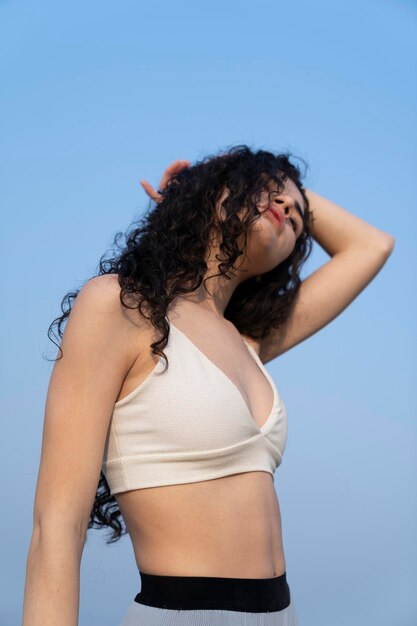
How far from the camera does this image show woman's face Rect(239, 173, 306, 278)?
77.6 inches

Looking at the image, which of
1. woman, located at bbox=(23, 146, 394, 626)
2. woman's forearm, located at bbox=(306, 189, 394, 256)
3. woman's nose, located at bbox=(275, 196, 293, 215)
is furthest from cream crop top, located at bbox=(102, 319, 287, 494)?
woman's forearm, located at bbox=(306, 189, 394, 256)

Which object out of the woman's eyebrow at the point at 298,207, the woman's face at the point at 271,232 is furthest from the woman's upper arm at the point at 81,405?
the woman's eyebrow at the point at 298,207

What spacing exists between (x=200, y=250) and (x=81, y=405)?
63 centimetres

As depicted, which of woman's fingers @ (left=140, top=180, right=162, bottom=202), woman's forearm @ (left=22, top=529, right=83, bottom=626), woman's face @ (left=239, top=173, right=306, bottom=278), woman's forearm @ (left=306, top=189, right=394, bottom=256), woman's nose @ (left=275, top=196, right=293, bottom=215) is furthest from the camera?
woman's forearm @ (left=306, top=189, right=394, bottom=256)

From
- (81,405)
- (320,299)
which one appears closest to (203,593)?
(81,405)

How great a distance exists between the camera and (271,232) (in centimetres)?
199

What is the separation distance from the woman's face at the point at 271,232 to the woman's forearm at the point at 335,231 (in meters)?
0.27

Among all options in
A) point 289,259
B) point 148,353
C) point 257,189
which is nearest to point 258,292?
point 289,259

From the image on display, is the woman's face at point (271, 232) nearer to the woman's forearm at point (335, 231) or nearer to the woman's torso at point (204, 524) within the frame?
the woman's forearm at point (335, 231)

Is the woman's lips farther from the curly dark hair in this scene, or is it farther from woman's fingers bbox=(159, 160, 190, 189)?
woman's fingers bbox=(159, 160, 190, 189)

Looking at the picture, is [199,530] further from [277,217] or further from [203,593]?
[277,217]

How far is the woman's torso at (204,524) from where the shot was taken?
1.49m

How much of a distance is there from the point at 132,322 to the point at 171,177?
2.58 ft

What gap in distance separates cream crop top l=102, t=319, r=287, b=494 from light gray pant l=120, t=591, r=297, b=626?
0.24 meters
